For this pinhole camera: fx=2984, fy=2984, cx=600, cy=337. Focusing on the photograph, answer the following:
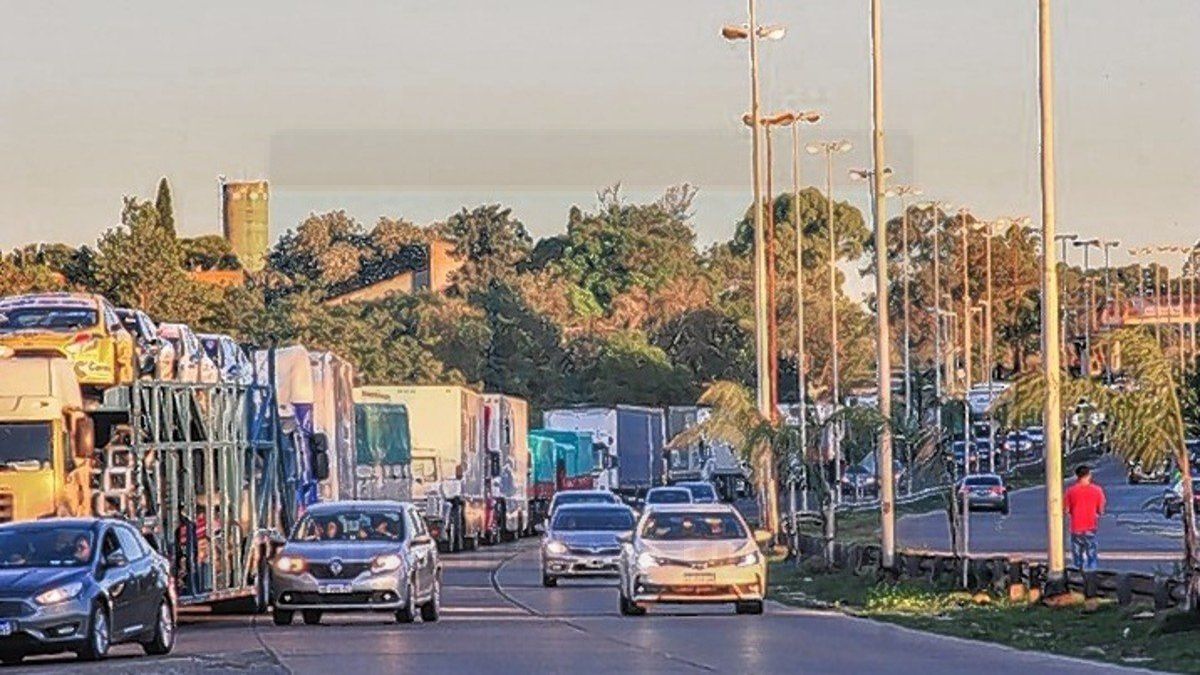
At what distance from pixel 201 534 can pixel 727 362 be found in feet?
375

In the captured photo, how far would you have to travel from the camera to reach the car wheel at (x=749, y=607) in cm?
3847

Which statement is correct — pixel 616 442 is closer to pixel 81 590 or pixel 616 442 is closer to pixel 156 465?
pixel 156 465

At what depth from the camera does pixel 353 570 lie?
36.2 metres

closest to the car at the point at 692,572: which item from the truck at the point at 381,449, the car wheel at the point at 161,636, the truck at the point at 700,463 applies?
the car wheel at the point at 161,636

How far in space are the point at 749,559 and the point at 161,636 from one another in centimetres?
1015

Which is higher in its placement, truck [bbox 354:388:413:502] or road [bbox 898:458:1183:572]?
truck [bbox 354:388:413:502]

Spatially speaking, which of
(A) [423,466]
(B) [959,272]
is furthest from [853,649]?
(B) [959,272]

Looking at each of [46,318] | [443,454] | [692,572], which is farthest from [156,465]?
[443,454]

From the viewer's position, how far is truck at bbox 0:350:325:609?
32375mm

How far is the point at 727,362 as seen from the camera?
14925 centimetres

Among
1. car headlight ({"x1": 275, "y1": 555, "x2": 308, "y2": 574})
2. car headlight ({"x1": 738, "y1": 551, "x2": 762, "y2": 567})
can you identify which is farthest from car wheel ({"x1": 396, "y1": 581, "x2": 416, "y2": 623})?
car headlight ({"x1": 738, "y1": 551, "x2": 762, "y2": 567})

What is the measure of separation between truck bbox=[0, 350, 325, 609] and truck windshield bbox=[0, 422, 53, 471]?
0.01 m

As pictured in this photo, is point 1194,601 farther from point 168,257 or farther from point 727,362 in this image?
point 727,362

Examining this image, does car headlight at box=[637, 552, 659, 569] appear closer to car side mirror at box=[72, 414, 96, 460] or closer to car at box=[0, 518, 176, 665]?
car side mirror at box=[72, 414, 96, 460]
